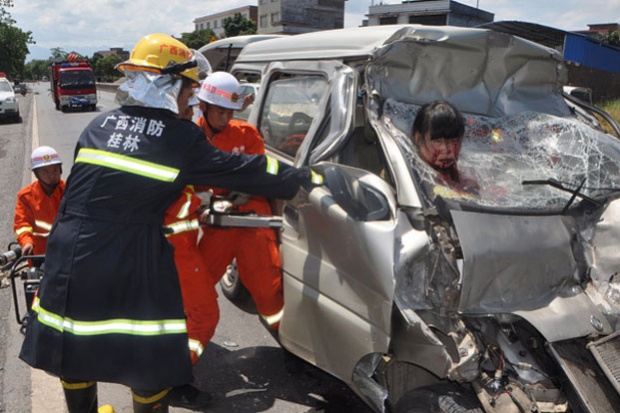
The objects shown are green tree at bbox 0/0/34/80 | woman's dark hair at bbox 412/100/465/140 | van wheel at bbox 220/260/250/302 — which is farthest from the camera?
green tree at bbox 0/0/34/80

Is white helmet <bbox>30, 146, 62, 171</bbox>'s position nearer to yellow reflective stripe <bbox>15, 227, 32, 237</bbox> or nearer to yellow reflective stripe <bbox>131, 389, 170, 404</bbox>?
yellow reflective stripe <bbox>15, 227, 32, 237</bbox>

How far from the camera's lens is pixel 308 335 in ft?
9.33

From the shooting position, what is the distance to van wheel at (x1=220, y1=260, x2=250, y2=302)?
457 centimetres

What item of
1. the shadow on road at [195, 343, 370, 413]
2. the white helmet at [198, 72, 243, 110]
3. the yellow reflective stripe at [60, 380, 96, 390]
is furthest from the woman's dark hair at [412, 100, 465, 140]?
the yellow reflective stripe at [60, 380, 96, 390]

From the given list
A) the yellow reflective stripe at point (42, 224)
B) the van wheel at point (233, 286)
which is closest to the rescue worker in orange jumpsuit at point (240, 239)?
the van wheel at point (233, 286)

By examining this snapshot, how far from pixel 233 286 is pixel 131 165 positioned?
2.49 meters

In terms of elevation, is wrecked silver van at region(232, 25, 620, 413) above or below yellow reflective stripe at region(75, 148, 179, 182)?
below

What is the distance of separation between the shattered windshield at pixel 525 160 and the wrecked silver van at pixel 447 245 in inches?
0.4

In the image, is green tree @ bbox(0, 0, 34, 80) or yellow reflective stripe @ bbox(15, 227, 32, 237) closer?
yellow reflective stripe @ bbox(15, 227, 32, 237)

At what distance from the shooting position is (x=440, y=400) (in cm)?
232

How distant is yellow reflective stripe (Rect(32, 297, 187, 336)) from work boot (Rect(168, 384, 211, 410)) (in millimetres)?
1043

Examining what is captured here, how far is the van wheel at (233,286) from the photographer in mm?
4570

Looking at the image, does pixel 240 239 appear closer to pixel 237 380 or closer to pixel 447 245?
pixel 237 380

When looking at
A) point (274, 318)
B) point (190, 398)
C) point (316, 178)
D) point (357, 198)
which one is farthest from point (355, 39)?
point (190, 398)
